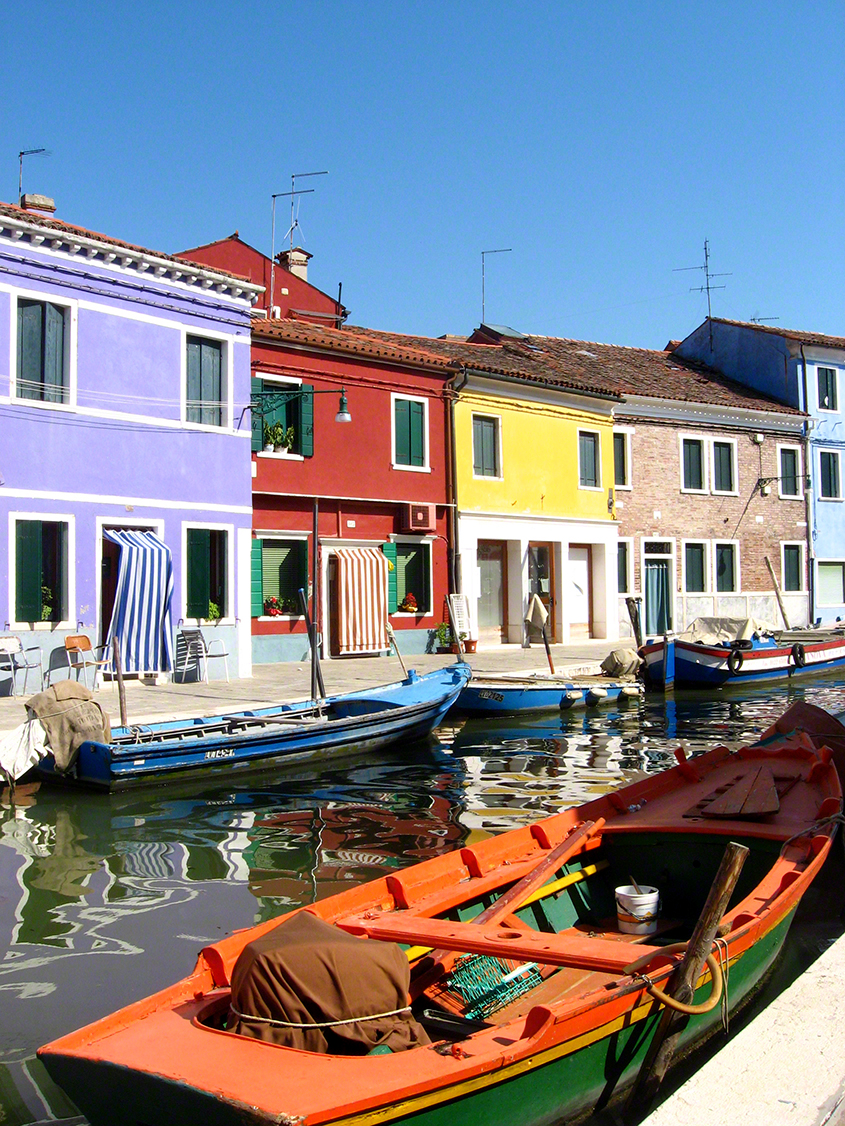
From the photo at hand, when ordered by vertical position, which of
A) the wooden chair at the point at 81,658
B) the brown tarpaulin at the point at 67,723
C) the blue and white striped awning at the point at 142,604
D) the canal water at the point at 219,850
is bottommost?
the canal water at the point at 219,850

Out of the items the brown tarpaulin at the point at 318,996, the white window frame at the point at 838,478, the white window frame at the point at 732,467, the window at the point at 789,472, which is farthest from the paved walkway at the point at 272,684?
the white window frame at the point at 838,478

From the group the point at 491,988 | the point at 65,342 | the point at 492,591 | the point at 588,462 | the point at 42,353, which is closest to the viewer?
the point at 491,988

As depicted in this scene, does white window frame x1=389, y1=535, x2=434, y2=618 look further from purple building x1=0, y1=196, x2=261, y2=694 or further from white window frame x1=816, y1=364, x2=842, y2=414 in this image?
white window frame x1=816, y1=364, x2=842, y2=414

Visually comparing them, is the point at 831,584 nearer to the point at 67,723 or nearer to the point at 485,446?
the point at 485,446

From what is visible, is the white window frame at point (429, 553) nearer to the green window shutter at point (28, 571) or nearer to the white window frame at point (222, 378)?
the white window frame at point (222, 378)

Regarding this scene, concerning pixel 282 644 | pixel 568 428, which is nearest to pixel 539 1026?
pixel 282 644

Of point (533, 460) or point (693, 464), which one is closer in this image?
point (533, 460)

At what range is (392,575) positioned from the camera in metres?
21.1

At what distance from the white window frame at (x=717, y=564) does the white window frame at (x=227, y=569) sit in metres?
15.5

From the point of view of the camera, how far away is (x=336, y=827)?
9.31m

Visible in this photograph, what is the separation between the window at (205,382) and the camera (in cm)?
1703

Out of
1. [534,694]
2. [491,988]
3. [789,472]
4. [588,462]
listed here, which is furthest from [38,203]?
[789,472]

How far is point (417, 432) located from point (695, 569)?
32.9 ft

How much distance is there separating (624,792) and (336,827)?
3.26m
